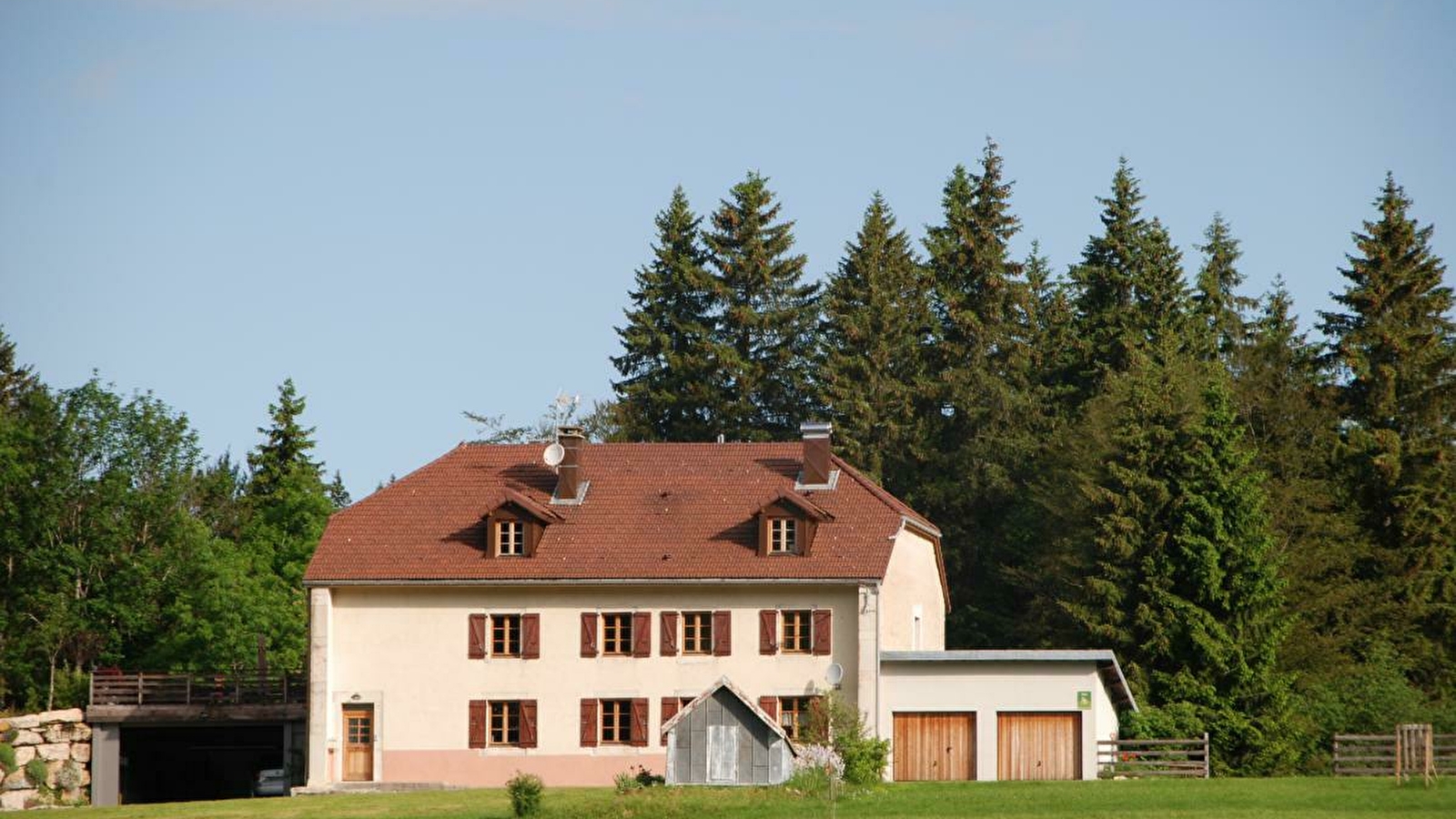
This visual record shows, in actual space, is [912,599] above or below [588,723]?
above

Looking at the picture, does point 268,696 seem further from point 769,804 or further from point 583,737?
point 769,804

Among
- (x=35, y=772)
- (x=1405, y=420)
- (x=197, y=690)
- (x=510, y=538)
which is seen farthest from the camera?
(x=1405, y=420)

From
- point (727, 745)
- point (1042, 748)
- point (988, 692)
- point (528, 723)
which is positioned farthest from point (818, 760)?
point (528, 723)

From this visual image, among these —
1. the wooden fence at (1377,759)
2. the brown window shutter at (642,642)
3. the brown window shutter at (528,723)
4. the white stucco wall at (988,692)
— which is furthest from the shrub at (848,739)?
the wooden fence at (1377,759)

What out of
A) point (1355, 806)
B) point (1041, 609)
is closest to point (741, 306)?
point (1041, 609)

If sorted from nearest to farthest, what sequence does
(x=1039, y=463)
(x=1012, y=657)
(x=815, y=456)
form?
(x=1012, y=657)
(x=815, y=456)
(x=1039, y=463)

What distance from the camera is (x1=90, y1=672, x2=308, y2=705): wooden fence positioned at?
5419 centimetres

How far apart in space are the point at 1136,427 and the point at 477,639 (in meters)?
19.7

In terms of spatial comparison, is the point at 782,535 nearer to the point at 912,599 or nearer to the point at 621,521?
the point at 621,521

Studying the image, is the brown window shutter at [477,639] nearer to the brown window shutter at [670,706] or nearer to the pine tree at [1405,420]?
the brown window shutter at [670,706]

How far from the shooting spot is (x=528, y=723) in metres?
49.7

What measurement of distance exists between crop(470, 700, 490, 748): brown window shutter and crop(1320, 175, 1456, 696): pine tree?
2543 centimetres

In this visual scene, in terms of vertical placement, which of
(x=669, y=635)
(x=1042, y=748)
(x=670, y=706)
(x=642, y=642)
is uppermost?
(x=669, y=635)

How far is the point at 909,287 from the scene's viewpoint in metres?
78.0
